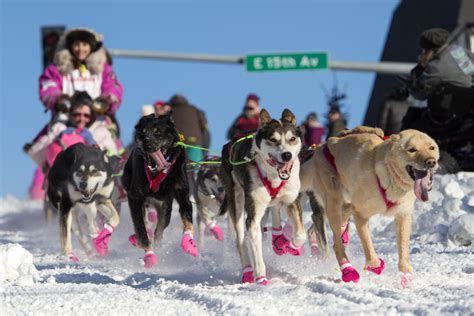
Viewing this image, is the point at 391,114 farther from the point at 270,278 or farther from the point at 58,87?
the point at 270,278

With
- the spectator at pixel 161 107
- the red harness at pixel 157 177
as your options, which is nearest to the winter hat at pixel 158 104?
the spectator at pixel 161 107

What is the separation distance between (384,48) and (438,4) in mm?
4313

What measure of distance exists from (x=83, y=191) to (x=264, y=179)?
3116 millimetres

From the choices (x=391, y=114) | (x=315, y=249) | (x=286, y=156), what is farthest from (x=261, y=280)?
(x=391, y=114)

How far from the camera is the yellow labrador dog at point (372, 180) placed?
5.39 m

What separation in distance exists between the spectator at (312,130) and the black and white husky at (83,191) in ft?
19.7

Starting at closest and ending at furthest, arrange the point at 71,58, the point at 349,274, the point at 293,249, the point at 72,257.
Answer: the point at 349,274 < the point at 293,249 < the point at 72,257 < the point at 71,58

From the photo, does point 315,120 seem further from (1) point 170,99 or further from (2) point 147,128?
(2) point 147,128

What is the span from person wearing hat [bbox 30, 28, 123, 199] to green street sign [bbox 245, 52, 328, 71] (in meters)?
4.34

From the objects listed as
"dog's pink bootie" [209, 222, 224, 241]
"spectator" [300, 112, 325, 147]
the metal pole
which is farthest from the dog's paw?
the metal pole

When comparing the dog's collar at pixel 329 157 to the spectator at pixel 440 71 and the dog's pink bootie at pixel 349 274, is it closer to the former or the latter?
the dog's pink bootie at pixel 349 274

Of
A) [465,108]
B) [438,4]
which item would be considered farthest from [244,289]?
[438,4]

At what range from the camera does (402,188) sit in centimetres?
554

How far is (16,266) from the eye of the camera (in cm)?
634
